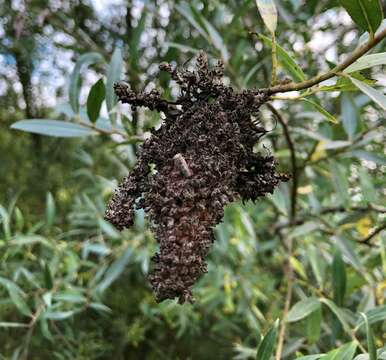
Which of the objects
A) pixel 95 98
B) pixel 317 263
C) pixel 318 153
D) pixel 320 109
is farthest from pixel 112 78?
pixel 317 263

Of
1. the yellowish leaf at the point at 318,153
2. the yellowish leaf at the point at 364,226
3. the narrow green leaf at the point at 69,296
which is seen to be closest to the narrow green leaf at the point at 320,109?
the yellowish leaf at the point at 318,153

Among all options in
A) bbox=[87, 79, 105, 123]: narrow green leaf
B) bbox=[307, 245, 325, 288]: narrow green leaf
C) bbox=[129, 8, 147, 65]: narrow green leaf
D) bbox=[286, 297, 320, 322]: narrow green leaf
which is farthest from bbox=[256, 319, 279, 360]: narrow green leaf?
bbox=[129, 8, 147, 65]: narrow green leaf

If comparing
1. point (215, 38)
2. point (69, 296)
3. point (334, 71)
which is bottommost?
point (69, 296)

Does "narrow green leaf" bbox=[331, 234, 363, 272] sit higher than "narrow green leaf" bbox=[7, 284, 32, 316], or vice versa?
"narrow green leaf" bbox=[331, 234, 363, 272]

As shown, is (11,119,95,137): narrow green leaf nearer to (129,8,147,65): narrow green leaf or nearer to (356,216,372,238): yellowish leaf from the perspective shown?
(129,8,147,65): narrow green leaf

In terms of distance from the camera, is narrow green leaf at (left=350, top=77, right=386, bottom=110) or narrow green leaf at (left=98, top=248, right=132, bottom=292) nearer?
narrow green leaf at (left=350, top=77, right=386, bottom=110)

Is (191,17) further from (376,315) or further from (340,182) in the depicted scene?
(376,315)

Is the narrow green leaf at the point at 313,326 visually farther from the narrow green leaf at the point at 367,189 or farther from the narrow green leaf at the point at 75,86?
the narrow green leaf at the point at 75,86

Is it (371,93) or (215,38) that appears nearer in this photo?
(371,93)
